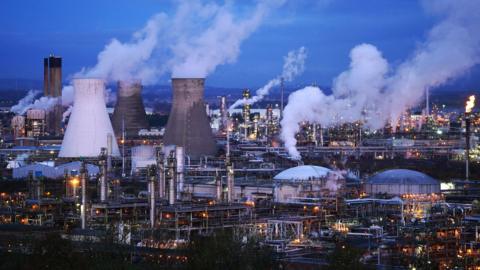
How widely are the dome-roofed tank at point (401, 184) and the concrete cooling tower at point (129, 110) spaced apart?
16214 mm

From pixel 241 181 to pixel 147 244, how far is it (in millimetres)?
11075

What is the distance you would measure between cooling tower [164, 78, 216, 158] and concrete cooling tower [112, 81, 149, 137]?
6.39m

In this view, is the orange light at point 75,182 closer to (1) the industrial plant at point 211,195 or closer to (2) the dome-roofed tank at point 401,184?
(1) the industrial plant at point 211,195

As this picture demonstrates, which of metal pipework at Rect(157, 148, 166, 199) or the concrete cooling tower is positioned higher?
the concrete cooling tower

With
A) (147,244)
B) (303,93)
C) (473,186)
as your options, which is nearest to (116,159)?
(303,93)

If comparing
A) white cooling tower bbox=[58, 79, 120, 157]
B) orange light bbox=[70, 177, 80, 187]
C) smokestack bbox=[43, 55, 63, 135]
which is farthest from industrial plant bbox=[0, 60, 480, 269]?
smokestack bbox=[43, 55, 63, 135]

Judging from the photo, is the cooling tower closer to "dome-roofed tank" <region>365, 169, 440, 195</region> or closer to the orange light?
"dome-roofed tank" <region>365, 169, 440, 195</region>

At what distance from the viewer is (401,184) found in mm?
30344

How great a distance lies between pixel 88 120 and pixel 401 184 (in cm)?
1063

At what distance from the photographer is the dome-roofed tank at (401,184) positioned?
98.9 ft

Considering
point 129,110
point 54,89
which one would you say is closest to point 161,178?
point 129,110

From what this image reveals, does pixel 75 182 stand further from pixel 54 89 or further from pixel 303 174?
pixel 54 89

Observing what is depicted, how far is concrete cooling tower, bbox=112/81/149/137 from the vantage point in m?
45.6

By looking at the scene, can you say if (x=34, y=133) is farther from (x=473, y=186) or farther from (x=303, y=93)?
(x=473, y=186)
